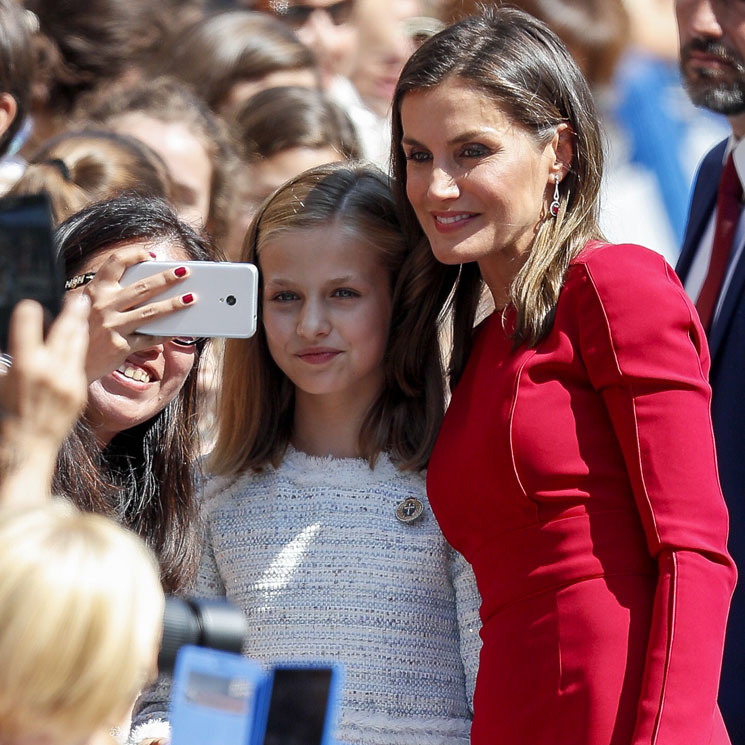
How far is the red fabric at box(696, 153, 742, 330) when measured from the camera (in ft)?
10.3

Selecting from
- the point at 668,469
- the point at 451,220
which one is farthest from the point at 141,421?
the point at 668,469

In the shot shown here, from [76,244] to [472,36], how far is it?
903 mm

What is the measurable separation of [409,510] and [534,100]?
34.6 inches

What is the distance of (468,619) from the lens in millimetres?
2648

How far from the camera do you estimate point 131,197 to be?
2.90m

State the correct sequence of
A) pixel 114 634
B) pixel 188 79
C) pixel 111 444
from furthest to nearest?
pixel 188 79, pixel 111 444, pixel 114 634

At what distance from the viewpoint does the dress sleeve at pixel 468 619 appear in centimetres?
264

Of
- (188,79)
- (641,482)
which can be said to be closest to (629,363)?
(641,482)

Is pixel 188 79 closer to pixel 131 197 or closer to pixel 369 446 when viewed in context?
pixel 131 197

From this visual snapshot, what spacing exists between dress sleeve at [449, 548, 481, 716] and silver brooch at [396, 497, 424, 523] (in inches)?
5.0

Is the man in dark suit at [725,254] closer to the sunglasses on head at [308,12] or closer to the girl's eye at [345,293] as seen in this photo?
the girl's eye at [345,293]

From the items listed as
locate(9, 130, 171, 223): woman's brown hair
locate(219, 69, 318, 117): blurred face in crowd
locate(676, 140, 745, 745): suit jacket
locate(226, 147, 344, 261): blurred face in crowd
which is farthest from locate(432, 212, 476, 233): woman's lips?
locate(219, 69, 318, 117): blurred face in crowd

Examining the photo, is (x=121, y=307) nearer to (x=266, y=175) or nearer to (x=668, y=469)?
(x=668, y=469)

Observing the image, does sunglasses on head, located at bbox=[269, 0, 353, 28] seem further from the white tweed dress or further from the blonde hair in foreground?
the blonde hair in foreground
